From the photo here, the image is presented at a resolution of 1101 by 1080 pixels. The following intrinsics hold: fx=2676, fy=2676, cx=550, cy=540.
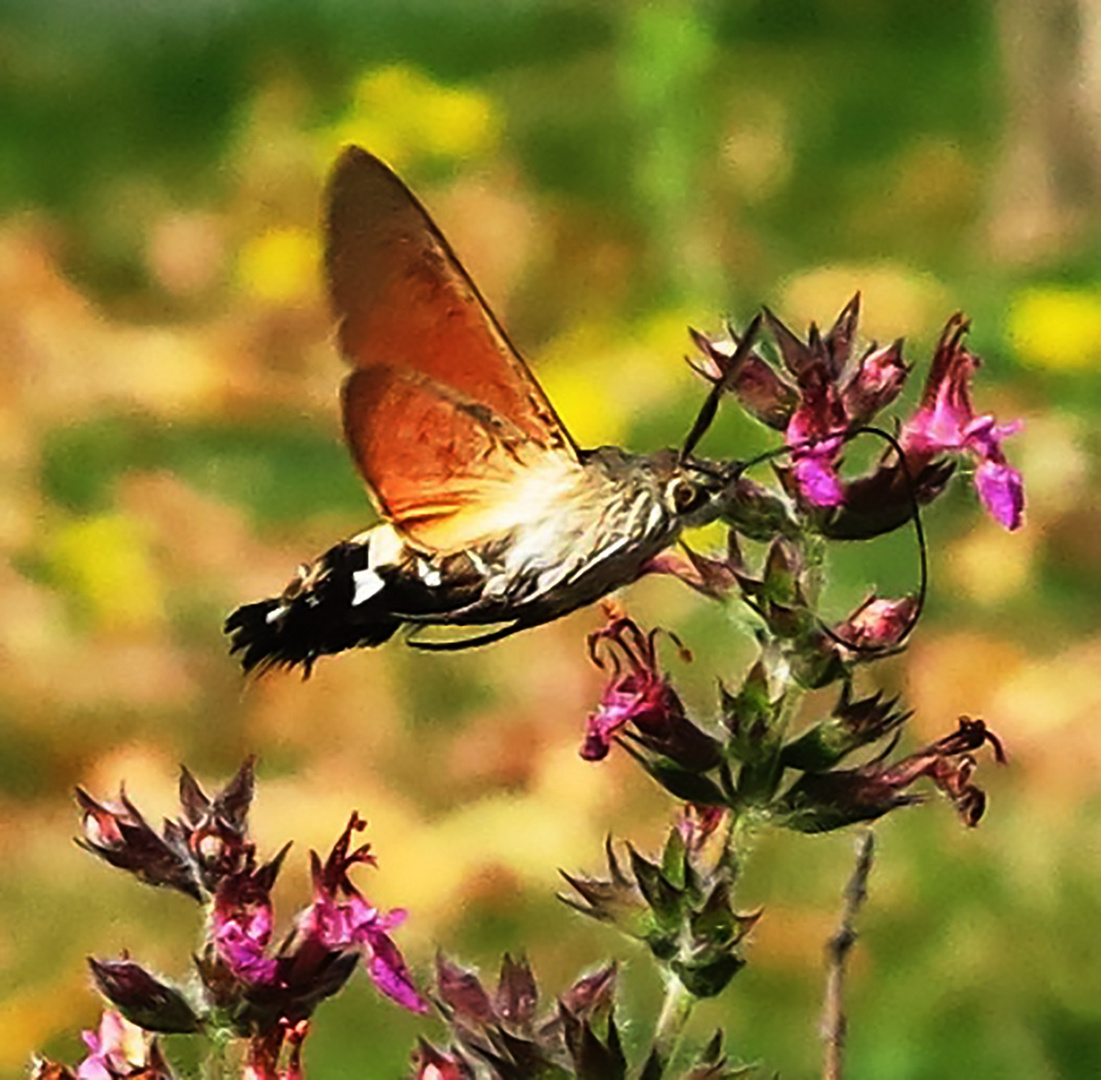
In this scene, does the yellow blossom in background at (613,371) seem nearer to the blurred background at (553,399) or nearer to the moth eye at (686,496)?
the blurred background at (553,399)

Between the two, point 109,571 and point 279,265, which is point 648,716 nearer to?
point 109,571

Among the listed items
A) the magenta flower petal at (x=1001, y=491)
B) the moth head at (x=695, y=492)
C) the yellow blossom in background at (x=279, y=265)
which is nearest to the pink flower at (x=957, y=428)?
the magenta flower petal at (x=1001, y=491)

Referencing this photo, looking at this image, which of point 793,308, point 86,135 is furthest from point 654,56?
point 86,135

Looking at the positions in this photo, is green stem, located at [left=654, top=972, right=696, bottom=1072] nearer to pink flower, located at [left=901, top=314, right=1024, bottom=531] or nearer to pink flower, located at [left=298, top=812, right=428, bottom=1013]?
pink flower, located at [left=298, top=812, right=428, bottom=1013]

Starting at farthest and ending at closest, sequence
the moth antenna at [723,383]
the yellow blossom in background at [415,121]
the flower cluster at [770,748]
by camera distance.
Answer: the yellow blossom in background at [415,121], the flower cluster at [770,748], the moth antenna at [723,383]

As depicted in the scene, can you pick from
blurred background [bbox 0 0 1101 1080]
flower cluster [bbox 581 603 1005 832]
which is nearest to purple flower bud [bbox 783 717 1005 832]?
flower cluster [bbox 581 603 1005 832]

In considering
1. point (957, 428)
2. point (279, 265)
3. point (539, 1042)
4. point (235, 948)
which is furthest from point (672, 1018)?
point (279, 265)

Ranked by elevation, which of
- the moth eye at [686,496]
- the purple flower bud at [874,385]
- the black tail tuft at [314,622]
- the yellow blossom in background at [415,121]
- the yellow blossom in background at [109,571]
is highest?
the yellow blossom in background at [415,121]
